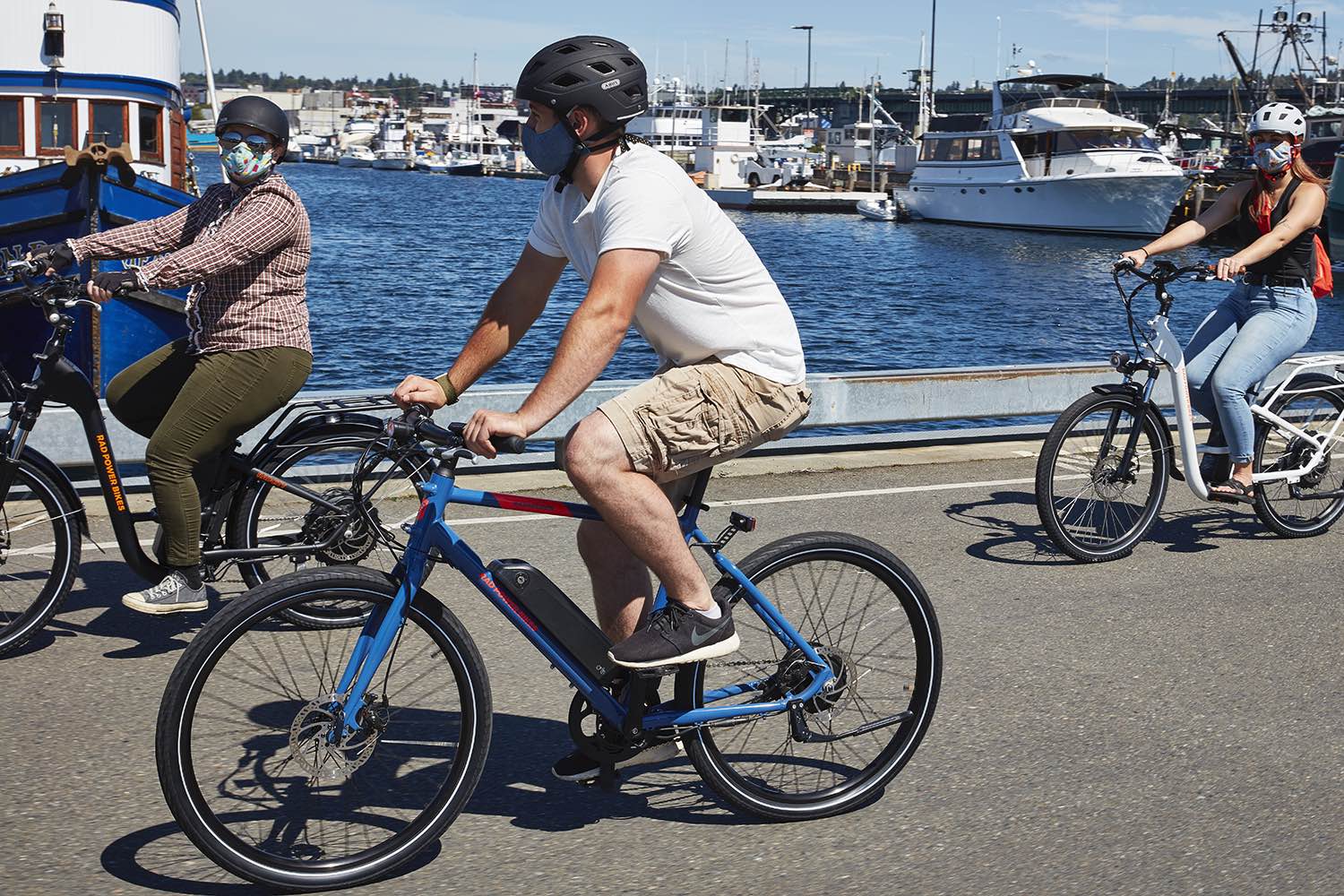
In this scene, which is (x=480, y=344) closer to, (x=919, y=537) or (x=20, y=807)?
(x=20, y=807)

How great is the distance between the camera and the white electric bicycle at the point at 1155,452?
651cm

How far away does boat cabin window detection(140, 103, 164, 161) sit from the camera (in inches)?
635

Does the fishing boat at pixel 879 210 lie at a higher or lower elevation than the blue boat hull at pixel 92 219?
higher

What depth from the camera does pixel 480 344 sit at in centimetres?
381

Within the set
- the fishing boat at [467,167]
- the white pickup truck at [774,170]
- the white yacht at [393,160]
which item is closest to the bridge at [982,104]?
the white pickup truck at [774,170]

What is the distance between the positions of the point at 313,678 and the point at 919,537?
13.0 ft

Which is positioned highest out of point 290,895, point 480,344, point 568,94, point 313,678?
point 568,94

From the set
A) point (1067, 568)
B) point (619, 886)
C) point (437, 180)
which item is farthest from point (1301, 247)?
point (437, 180)

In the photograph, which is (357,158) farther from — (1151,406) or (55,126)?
(1151,406)

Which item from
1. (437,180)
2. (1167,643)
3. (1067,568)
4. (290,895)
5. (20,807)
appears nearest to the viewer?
(290,895)

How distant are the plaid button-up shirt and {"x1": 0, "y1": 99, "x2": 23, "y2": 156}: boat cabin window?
1133 centimetres

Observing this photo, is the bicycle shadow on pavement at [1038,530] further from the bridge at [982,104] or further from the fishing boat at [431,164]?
the fishing boat at [431,164]

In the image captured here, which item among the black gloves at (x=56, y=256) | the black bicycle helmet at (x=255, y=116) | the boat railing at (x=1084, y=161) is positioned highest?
the boat railing at (x=1084, y=161)

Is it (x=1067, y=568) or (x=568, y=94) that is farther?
(x=1067, y=568)
